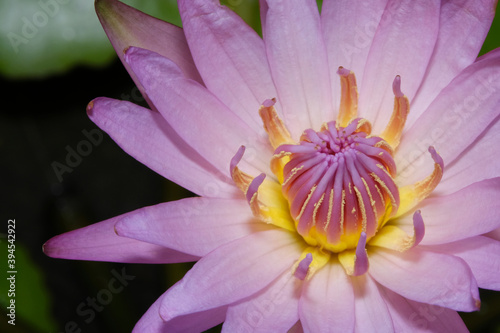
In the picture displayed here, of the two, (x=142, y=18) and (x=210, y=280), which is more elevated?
(x=142, y=18)

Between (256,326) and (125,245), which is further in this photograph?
(125,245)

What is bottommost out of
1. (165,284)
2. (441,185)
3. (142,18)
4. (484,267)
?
(165,284)

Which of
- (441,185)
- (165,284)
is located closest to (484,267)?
(441,185)

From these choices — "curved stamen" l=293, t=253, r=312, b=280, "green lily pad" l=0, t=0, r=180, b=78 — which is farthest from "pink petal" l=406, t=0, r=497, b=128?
"green lily pad" l=0, t=0, r=180, b=78

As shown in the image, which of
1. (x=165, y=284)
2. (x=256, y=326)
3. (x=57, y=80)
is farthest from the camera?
(x=57, y=80)

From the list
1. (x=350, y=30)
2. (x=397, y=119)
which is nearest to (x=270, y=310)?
(x=397, y=119)

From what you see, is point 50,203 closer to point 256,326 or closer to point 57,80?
point 57,80
